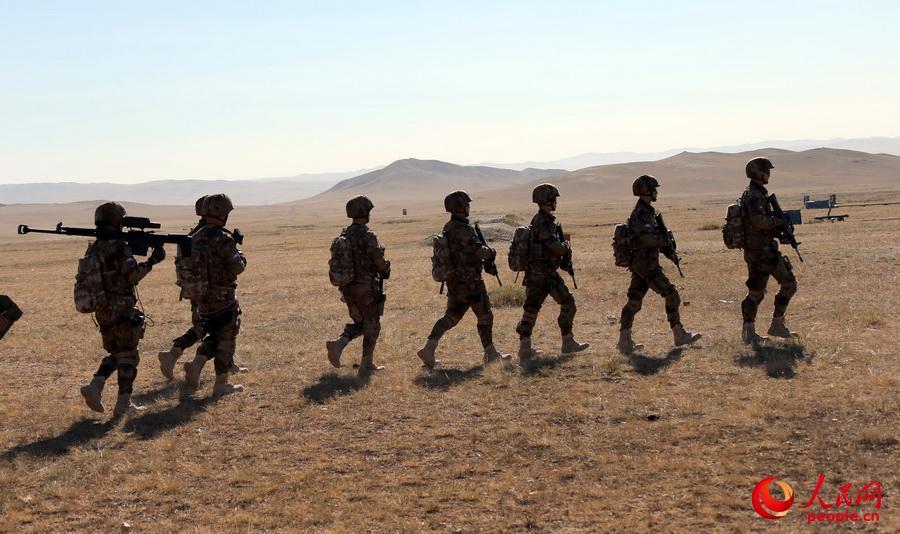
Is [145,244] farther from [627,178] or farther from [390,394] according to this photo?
[627,178]

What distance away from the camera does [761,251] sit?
11281 millimetres

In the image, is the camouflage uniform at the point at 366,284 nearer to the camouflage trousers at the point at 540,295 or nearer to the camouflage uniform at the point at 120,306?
the camouflage trousers at the point at 540,295

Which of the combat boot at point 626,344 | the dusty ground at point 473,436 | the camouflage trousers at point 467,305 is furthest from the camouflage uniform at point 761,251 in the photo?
the camouflage trousers at point 467,305

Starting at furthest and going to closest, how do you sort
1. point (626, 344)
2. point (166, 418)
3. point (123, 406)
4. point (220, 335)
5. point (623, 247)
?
point (626, 344) → point (623, 247) → point (220, 335) → point (123, 406) → point (166, 418)

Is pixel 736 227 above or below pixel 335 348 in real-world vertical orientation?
above

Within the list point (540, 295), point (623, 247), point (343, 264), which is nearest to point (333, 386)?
point (343, 264)

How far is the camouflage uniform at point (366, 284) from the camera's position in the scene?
1080 centimetres

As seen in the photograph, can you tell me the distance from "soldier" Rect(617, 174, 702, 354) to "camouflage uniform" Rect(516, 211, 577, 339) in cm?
97

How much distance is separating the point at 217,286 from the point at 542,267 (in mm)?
4274

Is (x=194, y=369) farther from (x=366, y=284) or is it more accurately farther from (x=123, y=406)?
(x=366, y=284)

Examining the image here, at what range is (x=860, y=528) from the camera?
5613mm

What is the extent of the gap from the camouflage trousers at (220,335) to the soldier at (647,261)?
5.27 meters

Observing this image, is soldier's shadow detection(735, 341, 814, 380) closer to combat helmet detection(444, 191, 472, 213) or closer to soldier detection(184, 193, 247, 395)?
combat helmet detection(444, 191, 472, 213)

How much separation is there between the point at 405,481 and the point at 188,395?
432cm
